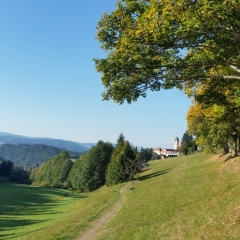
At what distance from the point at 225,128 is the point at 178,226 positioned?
20484 mm

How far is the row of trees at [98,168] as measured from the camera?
64.2 meters

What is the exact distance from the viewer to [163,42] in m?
Result: 10.0

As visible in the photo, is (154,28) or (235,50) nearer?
(154,28)

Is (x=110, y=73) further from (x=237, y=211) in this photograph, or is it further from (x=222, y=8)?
(x=237, y=211)

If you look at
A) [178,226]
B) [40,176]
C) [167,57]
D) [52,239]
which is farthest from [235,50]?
[40,176]

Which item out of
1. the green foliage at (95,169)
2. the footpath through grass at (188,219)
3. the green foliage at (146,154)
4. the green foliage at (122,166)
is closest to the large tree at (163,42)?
the footpath through grass at (188,219)

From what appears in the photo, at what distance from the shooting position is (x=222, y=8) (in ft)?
25.3

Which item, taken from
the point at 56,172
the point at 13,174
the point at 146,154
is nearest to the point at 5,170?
the point at 13,174

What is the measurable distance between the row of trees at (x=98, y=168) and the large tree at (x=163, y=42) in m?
46.4

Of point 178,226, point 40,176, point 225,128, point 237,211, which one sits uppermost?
point 225,128

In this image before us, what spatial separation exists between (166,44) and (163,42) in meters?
0.24

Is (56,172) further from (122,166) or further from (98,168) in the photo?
(122,166)

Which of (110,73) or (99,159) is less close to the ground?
(110,73)

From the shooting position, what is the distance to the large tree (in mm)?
8359
